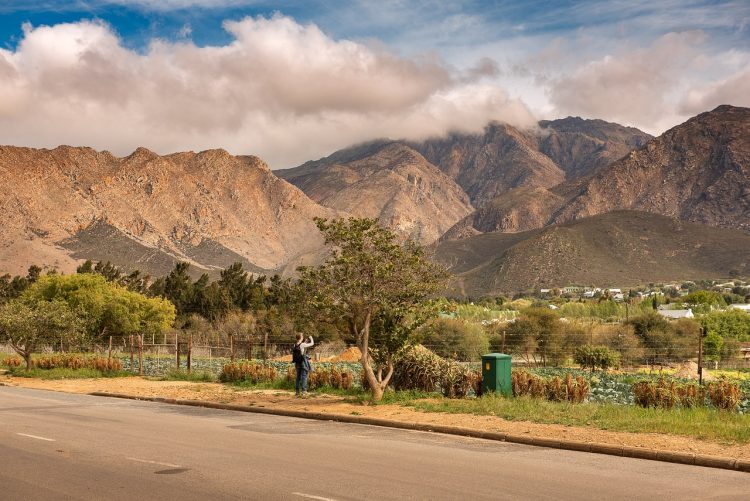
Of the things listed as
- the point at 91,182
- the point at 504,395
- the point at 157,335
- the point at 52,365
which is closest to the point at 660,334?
the point at 157,335

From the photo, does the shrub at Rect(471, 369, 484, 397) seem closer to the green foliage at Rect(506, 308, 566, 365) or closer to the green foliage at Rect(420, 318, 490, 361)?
the green foliage at Rect(420, 318, 490, 361)

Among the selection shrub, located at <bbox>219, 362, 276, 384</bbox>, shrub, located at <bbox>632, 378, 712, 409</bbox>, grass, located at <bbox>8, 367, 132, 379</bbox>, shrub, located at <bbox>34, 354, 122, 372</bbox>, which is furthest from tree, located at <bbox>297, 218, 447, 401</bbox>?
shrub, located at <bbox>34, 354, 122, 372</bbox>

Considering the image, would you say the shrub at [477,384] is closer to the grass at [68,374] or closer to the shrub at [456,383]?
the shrub at [456,383]

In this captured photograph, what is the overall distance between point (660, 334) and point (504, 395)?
2573 inches

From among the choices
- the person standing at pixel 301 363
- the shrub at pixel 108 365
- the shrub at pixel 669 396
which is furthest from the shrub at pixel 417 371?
the shrub at pixel 108 365

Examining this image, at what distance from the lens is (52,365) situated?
41125mm

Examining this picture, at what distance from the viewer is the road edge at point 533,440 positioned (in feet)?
43.3

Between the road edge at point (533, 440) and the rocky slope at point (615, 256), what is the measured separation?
119 metres

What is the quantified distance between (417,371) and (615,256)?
127901mm

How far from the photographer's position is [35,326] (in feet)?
137

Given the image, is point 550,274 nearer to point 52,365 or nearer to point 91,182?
point 91,182

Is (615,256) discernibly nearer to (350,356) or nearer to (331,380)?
(350,356)

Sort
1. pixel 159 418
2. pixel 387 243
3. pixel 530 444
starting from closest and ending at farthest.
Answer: pixel 530 444
pixel 159 418
pixel 387 243

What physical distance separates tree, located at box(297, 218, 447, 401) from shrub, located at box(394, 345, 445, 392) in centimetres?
192
